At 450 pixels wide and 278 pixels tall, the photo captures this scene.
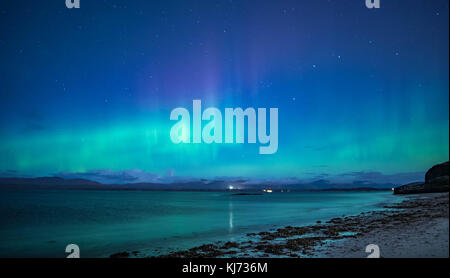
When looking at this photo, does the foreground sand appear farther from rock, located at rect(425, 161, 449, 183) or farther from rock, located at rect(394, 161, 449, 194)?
rock, located at rect(425, 161, 449, 183)

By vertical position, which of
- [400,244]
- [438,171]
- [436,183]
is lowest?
[436,183]

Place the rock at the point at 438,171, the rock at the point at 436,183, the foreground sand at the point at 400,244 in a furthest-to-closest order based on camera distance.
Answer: the rock at the point at 438,171
the rock at the point at 436,183
the foreground sand at the point at 400,244

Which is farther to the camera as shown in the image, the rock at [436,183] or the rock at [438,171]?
the rock at [438,171]

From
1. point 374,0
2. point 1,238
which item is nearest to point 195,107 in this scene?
point 374,0

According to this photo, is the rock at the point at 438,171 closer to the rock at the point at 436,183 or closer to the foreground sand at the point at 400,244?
the rock at the point at 436,183

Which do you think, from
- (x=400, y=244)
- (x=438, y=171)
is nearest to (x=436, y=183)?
(x=438, y=171)

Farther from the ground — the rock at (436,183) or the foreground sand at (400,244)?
the foreground sand at (400,244)

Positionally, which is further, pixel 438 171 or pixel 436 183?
pixel 438 171

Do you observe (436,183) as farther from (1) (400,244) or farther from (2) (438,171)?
(1) (400,244)

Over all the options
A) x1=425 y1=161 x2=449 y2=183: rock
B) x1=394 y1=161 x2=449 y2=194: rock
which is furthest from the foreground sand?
x1=425 y1=161 x2=449 y2=183: rock

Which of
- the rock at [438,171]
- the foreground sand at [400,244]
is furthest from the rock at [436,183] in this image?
the foreground sand at [400,244]

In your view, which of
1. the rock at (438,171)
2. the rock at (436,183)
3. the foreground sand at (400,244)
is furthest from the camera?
the rock at (438,171)

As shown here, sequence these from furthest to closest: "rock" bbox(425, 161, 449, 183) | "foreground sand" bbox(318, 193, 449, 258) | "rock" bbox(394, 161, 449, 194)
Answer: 1. "rock" bbox(425, 161, 449, 183)
2. "rock" bbox(394, 161, 449, 194)
3. "foreground sand" bbox(318, 193, 449, 258)
